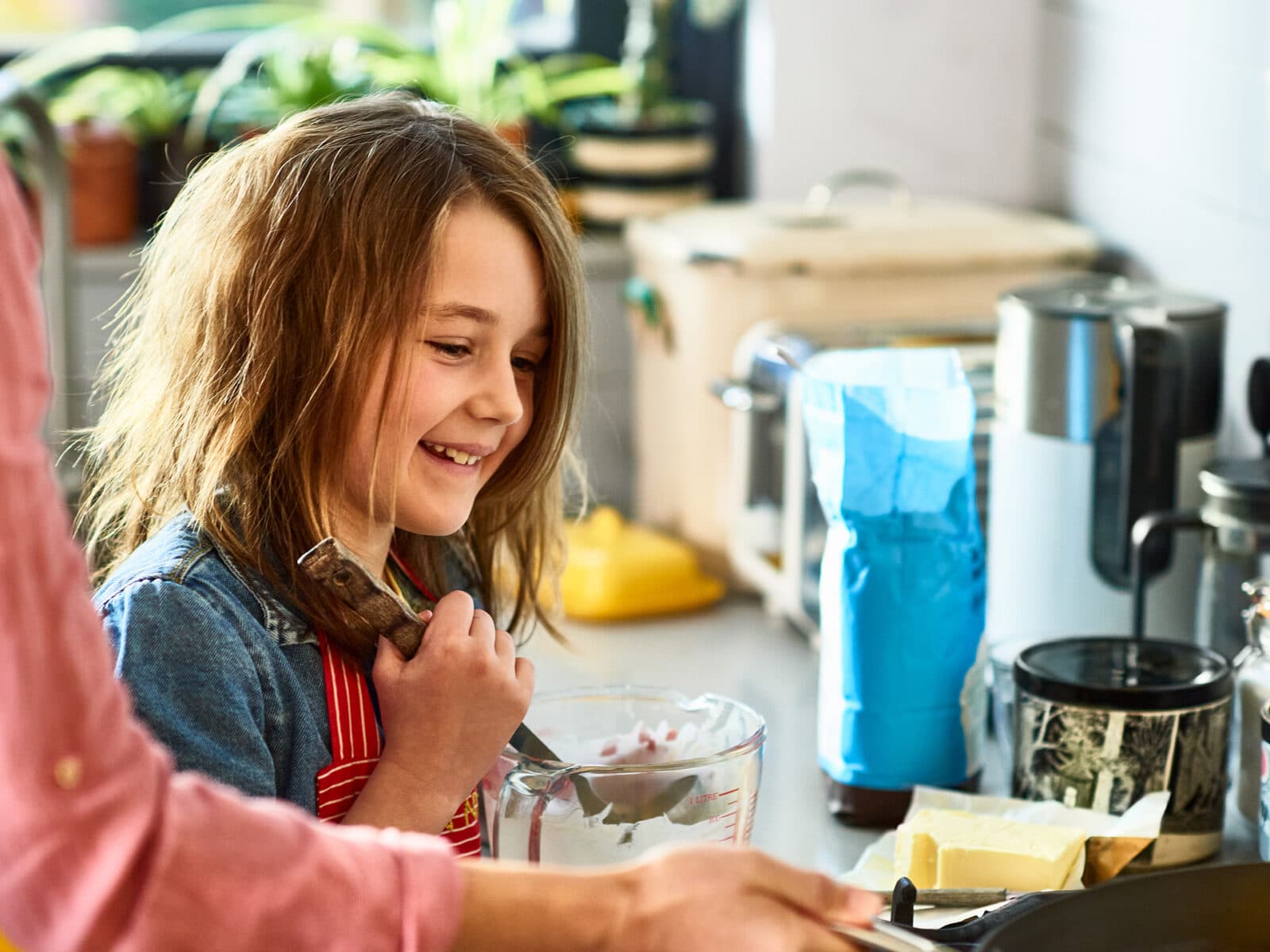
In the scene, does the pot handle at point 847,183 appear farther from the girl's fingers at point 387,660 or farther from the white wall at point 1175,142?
the girl's fingers at point 387,660

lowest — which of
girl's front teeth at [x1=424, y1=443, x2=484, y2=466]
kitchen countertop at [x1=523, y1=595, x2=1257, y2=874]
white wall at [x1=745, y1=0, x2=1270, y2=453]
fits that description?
kitchen countertop at [x1=523, y1=595, x2=1257, y2=874]

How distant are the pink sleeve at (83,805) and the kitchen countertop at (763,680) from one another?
0.57 m

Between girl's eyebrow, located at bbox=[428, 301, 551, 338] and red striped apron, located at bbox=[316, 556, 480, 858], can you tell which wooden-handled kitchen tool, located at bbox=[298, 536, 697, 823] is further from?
girl's eyebrow, located at bbox=[428, 301, 551, 338]

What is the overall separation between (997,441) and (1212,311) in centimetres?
18

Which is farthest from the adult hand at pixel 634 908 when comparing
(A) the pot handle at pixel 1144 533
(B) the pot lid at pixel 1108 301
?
(B) the pot lid at pixel 1108 301

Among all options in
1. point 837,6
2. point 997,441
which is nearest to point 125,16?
point 837,6

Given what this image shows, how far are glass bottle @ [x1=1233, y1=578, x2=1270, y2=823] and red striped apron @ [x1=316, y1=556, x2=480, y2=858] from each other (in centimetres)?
49

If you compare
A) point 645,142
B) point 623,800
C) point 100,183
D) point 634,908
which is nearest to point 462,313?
point 623,800

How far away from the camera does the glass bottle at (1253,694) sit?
3.19ft

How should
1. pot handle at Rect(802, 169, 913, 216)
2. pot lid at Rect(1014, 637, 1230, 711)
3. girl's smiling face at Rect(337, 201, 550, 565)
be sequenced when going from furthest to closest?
pot handle at Rect(802, 169, 913, 216)
pot lid at Rect(1014, 637, 1230, 711)
girl's smiling face at Rect(337, 201, 550, 565)

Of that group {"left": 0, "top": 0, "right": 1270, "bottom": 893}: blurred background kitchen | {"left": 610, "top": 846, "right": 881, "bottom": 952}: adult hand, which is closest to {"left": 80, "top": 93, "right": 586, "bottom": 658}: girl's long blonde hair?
{"left": 0, "top": 0, "right": 1270, "bottom": 893}: blurred background kitchen

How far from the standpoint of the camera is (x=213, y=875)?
18.2 inches

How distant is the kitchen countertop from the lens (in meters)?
1.03

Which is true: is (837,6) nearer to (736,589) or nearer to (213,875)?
(736,589)
